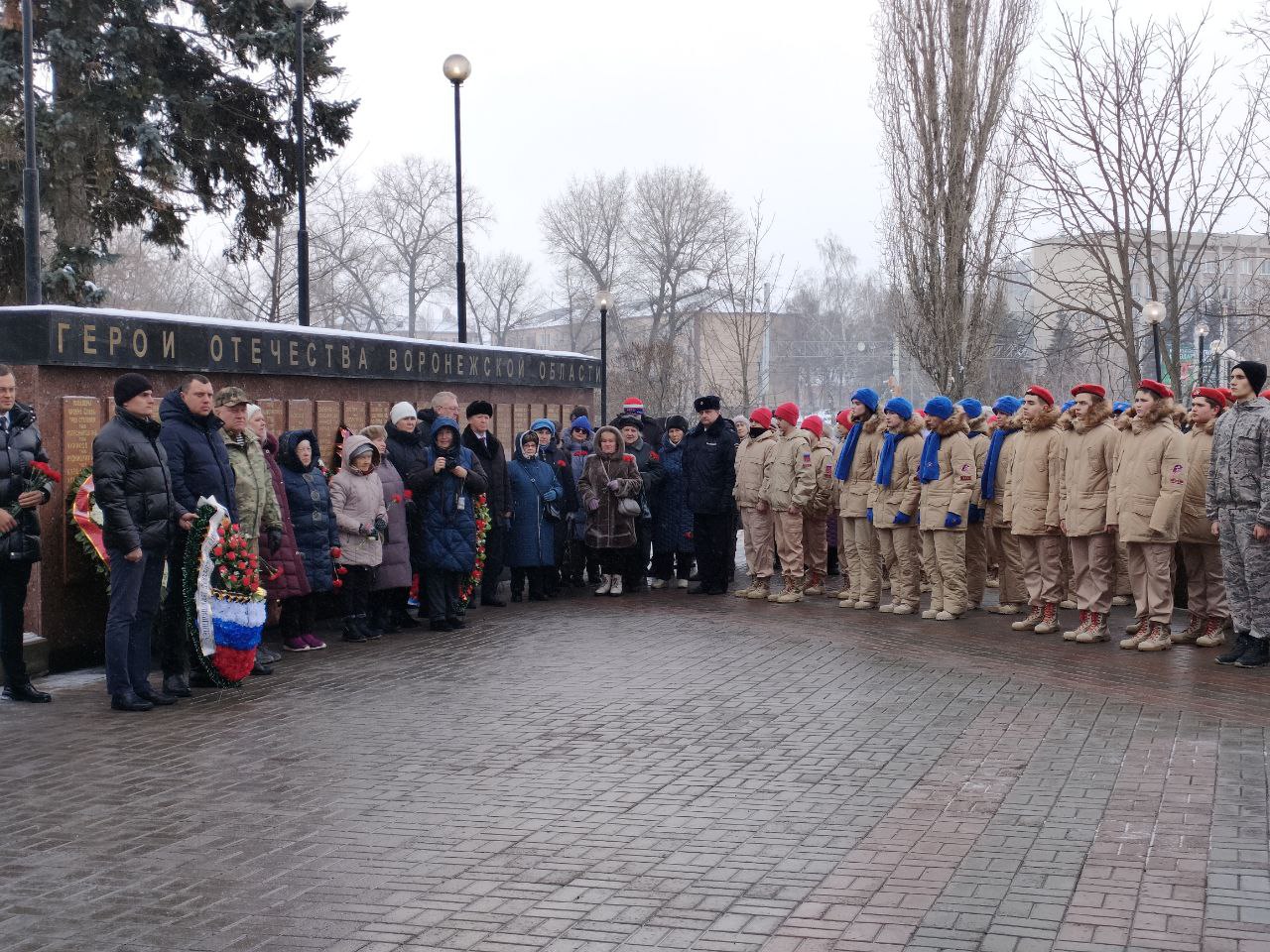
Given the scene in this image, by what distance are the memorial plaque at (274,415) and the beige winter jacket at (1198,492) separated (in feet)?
26.1

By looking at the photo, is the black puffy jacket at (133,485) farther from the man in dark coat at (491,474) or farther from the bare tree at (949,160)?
the bare tree at (949,160)

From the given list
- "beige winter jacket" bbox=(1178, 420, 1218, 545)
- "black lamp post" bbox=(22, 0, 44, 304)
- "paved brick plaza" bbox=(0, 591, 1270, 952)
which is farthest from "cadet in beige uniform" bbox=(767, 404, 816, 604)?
"black lamp post" bbox=(22, 0, 44, 304)

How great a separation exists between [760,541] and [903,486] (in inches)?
74.9

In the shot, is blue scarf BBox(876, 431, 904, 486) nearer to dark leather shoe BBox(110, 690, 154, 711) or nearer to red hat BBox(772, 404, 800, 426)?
red hat BBox(772, 404, 800, 426)

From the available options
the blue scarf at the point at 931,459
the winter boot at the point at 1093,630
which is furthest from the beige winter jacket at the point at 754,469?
the winter boot at the point at 1093,630

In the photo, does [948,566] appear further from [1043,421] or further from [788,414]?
[788,414]

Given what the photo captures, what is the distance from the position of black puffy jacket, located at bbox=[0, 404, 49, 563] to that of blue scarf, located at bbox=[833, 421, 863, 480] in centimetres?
774

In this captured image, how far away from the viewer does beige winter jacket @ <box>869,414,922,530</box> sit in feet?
44.5

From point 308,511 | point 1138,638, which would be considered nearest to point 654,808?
point 308,511

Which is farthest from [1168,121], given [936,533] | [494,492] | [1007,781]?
[1007,781]

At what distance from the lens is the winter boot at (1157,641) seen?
37.7 feet

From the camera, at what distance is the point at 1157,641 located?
11.5m

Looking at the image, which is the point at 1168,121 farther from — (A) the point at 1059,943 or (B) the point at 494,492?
(A) the point at 1059,943

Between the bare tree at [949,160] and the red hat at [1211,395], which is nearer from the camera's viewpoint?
the red hat at [1211,395]
